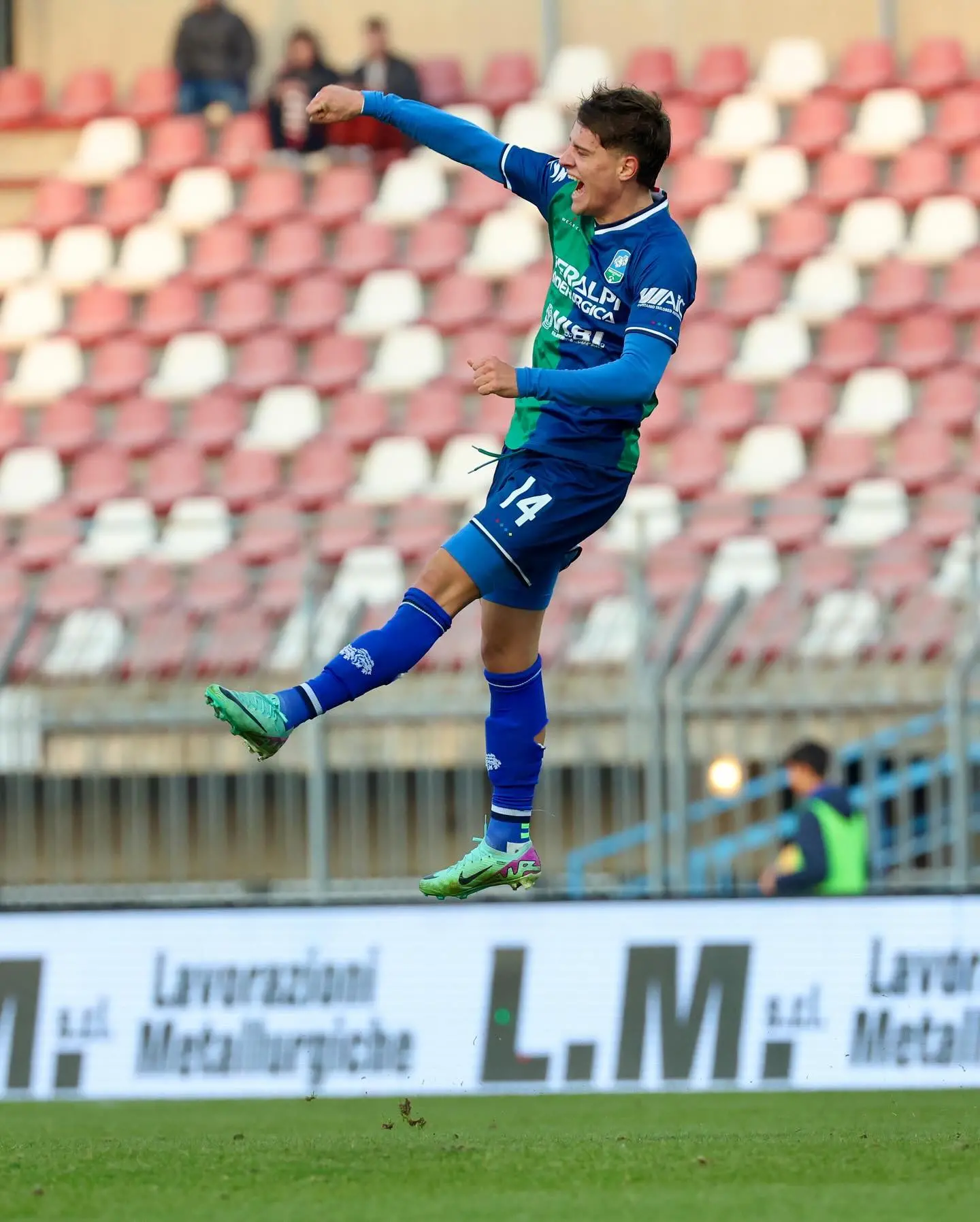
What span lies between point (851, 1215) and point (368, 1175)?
1381mm

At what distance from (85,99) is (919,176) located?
654 cm

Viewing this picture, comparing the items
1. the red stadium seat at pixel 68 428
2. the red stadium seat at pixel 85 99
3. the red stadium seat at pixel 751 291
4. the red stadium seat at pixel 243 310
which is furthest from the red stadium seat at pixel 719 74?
the red stadium seat at pixel 68 428

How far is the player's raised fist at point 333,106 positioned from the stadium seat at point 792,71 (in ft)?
34.7

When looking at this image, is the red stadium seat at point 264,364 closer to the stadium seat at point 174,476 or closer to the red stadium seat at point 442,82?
the stadium seat at point 174,476

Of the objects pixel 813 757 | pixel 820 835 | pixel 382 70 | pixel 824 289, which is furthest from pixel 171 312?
pixel 820 835

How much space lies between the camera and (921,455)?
566 inches

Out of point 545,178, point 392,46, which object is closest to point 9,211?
point 392,46

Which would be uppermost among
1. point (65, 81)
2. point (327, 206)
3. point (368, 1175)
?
point (65, 81)

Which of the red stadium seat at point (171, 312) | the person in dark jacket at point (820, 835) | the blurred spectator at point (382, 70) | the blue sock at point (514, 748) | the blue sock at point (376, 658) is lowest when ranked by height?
the person in dark jacket at point (820, 835)

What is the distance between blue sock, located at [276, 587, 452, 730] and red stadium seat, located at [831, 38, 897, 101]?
35.8 feet

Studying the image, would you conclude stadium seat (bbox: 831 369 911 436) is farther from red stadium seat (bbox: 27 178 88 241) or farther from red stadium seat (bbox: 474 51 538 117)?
red stadium seat (bbox: 27 178 88 241)

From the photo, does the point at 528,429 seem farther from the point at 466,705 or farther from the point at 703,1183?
the point at 466,705

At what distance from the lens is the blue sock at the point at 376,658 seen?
6691 millimetres

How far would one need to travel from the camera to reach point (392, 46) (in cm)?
1884
